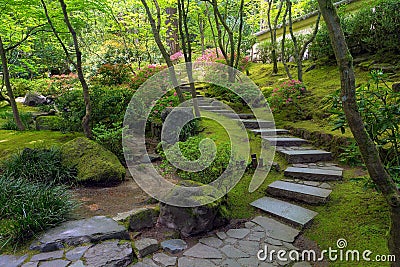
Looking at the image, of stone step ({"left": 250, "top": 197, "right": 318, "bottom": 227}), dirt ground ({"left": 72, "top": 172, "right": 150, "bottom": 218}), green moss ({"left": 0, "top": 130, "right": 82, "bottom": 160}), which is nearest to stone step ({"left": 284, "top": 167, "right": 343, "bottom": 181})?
stone step ({"left": 250, "top": 197, "right": 318, "bottom": 227})

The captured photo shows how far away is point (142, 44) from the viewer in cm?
1183

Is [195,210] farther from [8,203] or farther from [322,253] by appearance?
[8,203]

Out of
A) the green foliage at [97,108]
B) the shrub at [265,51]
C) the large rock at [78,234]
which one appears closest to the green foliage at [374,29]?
the shrub at [265,51]

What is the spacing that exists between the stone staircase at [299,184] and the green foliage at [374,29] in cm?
351

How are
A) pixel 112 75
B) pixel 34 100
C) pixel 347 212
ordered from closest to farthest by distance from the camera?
1. pixel 347 212
2. pixel 112 75
3. pixel 34 100

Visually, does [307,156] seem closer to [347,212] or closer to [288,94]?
[347,212]

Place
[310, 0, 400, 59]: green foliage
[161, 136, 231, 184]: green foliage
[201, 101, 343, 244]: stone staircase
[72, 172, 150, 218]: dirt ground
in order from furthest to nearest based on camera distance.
Result: [310, 0, 400, 59]: green foliage
[72, 172, 150, 218]: dirt ground
[161, 136, 231, 184]: green foliage
[201, 101, 343, 244]: stone staircase

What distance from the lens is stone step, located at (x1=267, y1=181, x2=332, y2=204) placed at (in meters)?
2.84

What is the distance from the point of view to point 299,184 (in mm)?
3223

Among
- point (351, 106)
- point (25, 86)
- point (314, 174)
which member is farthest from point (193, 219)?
point (25, 86)

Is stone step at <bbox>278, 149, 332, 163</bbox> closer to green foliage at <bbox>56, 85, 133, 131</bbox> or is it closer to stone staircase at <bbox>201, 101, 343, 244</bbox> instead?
stone staircase at <bbox>201, 101, 343, 244</bbox>

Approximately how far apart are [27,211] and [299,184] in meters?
3.08

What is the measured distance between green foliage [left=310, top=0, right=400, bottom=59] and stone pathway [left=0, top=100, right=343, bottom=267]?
473cm

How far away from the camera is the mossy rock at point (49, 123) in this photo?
21.0ft
